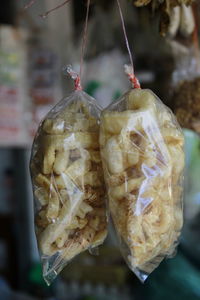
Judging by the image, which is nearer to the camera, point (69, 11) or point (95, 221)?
point (95, 221)

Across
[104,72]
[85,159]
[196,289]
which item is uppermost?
[85,159]

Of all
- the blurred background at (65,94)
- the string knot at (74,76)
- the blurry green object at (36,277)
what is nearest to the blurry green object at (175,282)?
the blurred background at (65,94)

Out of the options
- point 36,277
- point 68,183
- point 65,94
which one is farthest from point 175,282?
point 68,183

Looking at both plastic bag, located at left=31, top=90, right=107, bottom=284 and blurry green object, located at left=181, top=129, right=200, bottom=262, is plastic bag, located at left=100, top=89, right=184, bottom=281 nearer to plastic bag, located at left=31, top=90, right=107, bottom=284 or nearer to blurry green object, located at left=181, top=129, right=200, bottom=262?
plastic bag, located at left=31, top=90, right=107, bottom=284

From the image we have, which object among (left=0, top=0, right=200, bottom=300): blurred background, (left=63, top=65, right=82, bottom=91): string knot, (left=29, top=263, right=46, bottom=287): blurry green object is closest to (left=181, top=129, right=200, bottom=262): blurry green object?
(left=0, top=0, right=200, bottom=300): blurred background

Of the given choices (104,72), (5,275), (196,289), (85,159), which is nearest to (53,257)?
(85,159)

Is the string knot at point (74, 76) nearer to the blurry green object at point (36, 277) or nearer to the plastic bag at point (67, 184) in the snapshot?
the plastic bag at point (67, 184)

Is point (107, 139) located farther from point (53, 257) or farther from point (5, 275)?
point (5, 275)

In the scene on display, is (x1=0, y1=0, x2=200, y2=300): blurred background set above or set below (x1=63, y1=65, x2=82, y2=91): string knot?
below
